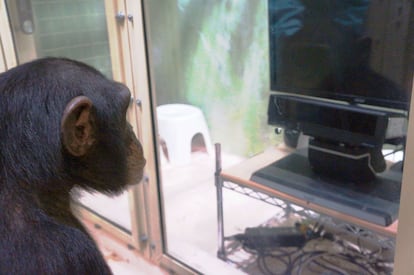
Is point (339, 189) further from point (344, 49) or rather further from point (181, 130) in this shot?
point (181, 130)

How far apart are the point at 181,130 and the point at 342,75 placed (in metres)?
0.85

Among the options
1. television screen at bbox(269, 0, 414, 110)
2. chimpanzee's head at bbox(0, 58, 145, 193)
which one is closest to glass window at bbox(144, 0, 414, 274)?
television screen at bbox(269, 0, 414, 110)

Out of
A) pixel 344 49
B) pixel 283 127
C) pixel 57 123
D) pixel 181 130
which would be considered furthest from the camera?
pixel 181 130

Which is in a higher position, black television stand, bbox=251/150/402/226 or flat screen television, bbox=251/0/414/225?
flat screen television, bbox=251/0/414/225

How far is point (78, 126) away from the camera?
0.67 metres

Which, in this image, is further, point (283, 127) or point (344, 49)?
point (283, 127)

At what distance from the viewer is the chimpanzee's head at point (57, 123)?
65 centimetres

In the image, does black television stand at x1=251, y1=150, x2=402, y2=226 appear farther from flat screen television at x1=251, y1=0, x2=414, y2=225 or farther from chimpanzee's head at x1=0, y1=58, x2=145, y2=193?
chimpanzee's head at x1=0, y1=58, x2=145, y2=193

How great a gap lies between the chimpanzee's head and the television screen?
0.65 meters

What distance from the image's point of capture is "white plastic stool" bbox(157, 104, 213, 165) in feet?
6.17

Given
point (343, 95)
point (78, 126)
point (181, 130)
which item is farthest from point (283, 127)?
point (78, 126)

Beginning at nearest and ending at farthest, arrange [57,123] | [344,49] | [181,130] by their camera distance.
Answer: [57,123], [344,49], [181,130]

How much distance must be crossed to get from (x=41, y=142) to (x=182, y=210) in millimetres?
1118

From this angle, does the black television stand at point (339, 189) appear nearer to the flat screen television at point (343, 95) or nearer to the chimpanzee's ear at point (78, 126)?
the flat screen television at point (343, 95)
